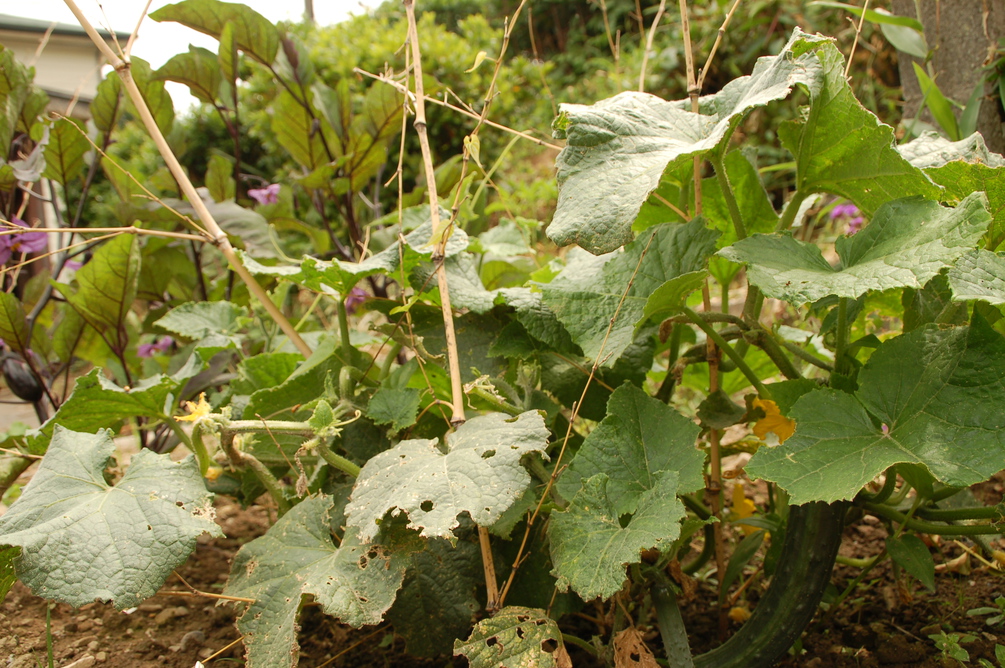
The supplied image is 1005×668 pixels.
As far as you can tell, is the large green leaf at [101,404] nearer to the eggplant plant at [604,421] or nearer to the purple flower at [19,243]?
the eggplant plant at [604,421]

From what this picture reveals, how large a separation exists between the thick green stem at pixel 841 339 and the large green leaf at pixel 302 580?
687 millimetres

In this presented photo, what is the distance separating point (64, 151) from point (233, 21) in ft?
1.74

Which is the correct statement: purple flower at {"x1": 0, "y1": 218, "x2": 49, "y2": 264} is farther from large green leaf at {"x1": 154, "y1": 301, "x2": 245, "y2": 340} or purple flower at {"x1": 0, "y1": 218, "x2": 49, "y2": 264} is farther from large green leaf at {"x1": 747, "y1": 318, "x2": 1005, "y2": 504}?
large green leaf at {"x1": 747, "y1": 318, "x2": 1005, "y2": 504}

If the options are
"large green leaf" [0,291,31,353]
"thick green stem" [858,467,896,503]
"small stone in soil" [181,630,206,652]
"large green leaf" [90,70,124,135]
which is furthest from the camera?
"large green leaf" [90,70,124,135]

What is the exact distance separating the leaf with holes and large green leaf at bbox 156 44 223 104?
1.58 m

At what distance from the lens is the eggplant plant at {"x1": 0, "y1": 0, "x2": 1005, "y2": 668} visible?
811 mm

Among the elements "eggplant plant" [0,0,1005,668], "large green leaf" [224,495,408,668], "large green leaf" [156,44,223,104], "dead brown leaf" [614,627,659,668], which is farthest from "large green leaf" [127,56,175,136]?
"dead brown leaf" [614,627,659,668]

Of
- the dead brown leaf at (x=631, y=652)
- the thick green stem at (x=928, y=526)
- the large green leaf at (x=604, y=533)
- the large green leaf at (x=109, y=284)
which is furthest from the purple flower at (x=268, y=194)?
the thick green stem at (x=928, y=526)

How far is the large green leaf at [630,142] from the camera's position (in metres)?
0.80

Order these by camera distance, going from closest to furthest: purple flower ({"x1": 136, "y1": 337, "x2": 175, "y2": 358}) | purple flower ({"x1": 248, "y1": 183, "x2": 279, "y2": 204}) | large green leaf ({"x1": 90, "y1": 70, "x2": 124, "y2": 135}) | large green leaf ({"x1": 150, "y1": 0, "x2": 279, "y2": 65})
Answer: large green leaf ({"x1": 150, "y1": 0, "x2": 279, "y2": 65}) < large green leaf ({"x1": 90, "y1": 70, "x2": 124, "y2": 135}) < purple flower ({"x1": 136, "y1": 337, "x2": 175, "y2": 358}) < purple flower ({"x1": 248, "y1": 183, "x2": 279, "y2": 204})

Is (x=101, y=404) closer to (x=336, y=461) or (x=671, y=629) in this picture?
(x=336, y=461)

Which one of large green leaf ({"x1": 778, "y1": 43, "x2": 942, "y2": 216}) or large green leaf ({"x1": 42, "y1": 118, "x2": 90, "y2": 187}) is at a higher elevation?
large green leaf ({"x1": 42, "y1": 118, "x2": 90, "y2": 187})

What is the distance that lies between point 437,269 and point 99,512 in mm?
575

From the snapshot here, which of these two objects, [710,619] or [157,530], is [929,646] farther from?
[157,530]
